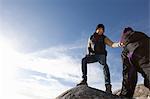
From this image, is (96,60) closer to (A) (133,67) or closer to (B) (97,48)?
(B) (97,48)

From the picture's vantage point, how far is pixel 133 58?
9352mm

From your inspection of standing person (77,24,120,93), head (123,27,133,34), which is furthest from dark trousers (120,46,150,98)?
standing person (77,24,120,93)

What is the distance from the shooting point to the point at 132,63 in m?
9.48

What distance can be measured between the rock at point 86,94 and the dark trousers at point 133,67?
0.60 meters

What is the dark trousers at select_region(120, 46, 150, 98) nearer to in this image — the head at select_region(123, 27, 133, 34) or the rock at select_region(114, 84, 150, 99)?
the head at select_region(123, 27, 133, 34)

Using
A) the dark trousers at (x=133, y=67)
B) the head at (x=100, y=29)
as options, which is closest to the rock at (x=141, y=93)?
the dark trousers at (x=133, y=67)

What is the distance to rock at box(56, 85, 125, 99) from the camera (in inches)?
368

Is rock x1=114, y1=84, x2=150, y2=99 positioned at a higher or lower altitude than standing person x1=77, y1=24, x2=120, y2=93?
lower

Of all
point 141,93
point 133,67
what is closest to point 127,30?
point 133,67

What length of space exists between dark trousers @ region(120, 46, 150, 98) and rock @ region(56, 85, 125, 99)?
1.97 ft

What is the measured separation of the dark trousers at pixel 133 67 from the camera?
909 centimetres

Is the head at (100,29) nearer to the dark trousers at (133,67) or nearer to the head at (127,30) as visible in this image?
the head at (127,30)

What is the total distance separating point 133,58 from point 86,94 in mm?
2020

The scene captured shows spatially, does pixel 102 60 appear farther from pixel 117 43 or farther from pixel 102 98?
pixel 102 98
